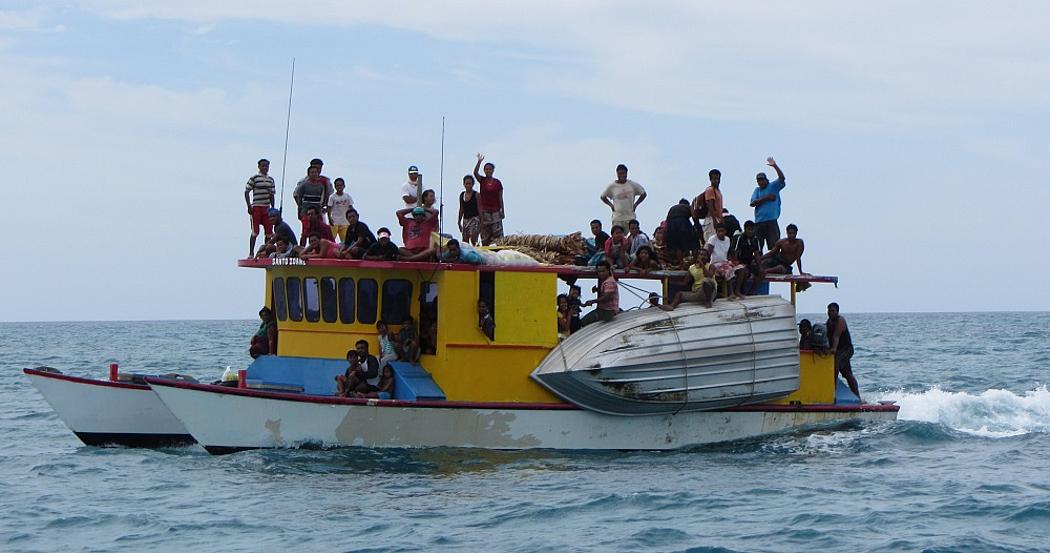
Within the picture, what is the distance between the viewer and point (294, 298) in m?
21.3

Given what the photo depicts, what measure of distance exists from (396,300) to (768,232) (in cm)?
629

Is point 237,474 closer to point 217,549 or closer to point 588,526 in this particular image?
point 217,549

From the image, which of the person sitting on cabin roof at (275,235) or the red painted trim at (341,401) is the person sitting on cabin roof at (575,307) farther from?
the person sitting on cabin roof at (275,235)

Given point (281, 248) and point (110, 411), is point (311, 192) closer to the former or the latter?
point (281, 248)

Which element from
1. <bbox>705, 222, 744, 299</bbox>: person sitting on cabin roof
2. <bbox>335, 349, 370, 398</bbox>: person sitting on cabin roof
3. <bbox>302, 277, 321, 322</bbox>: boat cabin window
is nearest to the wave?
<bbox>705, 222, 744, 299</bbox>: person sitting on cabin roof

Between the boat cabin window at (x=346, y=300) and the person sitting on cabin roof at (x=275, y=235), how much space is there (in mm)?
1297

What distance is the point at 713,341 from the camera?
20297mm

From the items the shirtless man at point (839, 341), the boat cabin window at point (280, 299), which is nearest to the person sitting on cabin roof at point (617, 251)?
the shirtless man at point (839, 341)

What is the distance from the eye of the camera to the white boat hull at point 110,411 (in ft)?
69.2

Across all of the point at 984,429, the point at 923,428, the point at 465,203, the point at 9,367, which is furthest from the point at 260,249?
the point at 9,367

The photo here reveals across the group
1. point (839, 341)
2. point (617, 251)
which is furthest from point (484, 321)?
point (839, 341)

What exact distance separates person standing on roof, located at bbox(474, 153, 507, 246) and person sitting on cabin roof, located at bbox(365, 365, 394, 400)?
3583 mm

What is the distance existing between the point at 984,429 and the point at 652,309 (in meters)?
7.64

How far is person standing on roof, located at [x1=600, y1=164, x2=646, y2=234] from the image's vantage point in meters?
22.9
